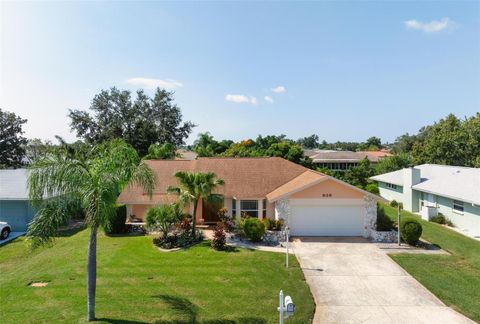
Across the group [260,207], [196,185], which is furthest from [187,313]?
[260,207]

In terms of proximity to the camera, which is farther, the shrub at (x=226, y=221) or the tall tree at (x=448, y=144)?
the tall tree at (x=448, y=144)

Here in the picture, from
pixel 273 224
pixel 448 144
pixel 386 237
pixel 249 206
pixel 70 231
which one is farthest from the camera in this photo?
pixel 448 144

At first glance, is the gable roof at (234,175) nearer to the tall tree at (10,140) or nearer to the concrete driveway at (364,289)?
the concrete driveway at (364,289)

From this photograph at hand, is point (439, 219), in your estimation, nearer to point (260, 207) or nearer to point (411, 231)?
point (411, 231)

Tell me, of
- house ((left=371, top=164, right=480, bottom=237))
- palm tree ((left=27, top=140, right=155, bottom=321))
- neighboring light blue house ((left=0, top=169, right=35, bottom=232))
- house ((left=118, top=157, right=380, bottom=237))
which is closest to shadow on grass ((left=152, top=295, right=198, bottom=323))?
palm tree ((left=27, top=140, right=155, bottom=321))

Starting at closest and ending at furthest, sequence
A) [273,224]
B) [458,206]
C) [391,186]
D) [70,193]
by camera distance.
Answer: [70,193], [273,224], [458,206], [391,186]

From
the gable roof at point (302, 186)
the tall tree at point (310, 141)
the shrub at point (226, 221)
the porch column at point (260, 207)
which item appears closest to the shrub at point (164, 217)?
the shrub at point (226, 221)

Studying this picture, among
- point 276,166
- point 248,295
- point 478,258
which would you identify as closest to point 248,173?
point 276,166
